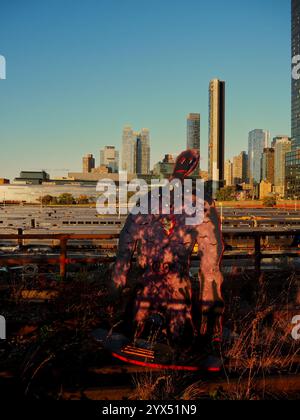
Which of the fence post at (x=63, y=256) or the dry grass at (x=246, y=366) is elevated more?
the fence post at (x=63, y=256)

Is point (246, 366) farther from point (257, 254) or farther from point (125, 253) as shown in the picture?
point (257, 254)

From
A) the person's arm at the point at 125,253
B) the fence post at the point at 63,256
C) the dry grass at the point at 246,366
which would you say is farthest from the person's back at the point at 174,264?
the fence post at the point at 63,256

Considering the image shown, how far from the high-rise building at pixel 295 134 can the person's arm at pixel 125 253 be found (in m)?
137

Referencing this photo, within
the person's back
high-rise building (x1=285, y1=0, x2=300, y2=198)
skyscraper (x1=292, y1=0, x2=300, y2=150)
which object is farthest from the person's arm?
skyscraper (x1=292, y1=0, x2=300, y2=150)

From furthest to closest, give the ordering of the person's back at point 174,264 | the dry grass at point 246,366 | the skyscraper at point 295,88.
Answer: the skyscraper at point 295,88 < the person's back at point 174,264 < the dry grass at point 246,366

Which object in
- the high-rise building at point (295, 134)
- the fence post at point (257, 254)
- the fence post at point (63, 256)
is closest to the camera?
the fence post at point (63, 256)

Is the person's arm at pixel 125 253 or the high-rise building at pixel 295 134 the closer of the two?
the person's arm at pixel 125 253

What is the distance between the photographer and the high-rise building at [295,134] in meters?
134

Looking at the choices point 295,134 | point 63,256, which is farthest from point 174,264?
point 295,134

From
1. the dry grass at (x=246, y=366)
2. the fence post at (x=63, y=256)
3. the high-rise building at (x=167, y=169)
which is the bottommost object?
the dry grass at (x=246, y=366)

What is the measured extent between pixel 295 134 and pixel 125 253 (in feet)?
519

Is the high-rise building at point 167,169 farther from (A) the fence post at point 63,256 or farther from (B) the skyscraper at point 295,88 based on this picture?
(B) the skyscraper at point 295,88

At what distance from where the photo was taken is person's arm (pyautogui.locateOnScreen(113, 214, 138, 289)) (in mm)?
4633
